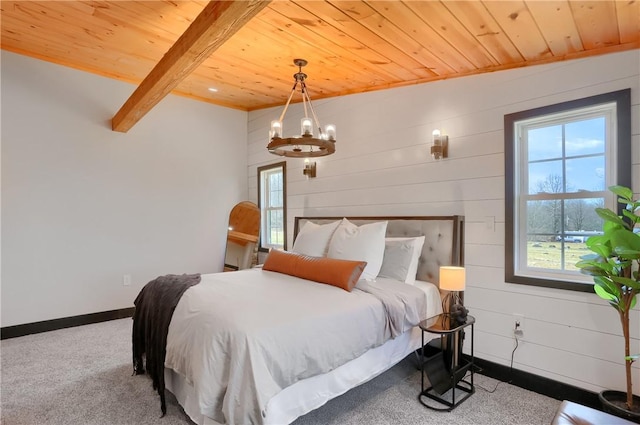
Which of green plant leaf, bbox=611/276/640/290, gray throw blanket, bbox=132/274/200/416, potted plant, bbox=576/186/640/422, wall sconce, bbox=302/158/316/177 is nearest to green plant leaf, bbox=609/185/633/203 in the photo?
potted plant, bbox=576/186/640/422

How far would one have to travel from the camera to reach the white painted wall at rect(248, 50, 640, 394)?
2.24 meters

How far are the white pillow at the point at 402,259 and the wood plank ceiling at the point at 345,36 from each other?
1524 millimetres

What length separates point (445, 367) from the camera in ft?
8.39

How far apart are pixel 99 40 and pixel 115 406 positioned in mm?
3062

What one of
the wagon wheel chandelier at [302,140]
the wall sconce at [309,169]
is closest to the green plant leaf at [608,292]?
the wagon wheel chandelier at [302,140]

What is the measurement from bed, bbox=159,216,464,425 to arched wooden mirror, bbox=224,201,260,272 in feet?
7.33

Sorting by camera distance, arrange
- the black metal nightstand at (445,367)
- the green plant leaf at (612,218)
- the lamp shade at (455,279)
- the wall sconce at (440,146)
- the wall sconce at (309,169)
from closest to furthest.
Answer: the green plant leaf at (612,218)
the black metal nightstand at (445,367)
the lamp shade at (455,279)
the wall sconce at (440,146)
the wall sconce at (309,169)

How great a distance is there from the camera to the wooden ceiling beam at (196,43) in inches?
71.4

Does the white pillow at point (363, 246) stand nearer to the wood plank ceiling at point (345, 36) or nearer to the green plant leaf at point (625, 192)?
the wood plank ceiling at point (345, 36)

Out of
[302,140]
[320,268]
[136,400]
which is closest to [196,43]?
[302,140]

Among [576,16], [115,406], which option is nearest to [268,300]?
[115,406]

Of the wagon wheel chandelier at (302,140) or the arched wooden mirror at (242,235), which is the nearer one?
the wagon wheel chandelier at (302,140)

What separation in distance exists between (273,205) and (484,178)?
10.5 ft

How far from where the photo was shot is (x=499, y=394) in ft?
8.16
